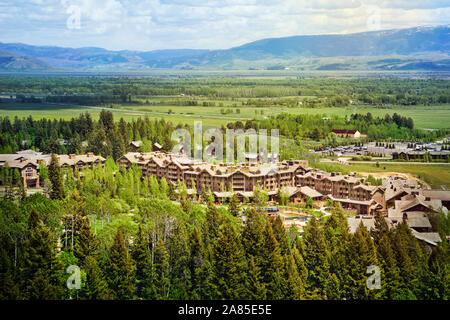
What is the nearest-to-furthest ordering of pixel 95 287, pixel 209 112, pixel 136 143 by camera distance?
pixel 95 287, pixel 136 143, pixel 209 112

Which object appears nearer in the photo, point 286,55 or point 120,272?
point 120,272

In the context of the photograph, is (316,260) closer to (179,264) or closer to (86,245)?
(179,264)

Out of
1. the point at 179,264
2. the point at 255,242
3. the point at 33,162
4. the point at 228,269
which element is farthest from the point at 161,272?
the point at 33,162

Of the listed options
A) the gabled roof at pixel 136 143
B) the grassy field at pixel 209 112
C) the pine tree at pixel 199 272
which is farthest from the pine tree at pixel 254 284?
the grassy field at pixel 209 112

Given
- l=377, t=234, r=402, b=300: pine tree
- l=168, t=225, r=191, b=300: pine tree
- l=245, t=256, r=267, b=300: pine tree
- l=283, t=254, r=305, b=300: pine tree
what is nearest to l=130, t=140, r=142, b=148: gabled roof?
l=168, t=225, r=191, b=300: pine tree

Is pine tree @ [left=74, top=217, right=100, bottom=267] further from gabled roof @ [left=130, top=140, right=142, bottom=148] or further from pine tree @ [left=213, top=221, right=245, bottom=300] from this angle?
gabled roof @ [left=130, top=140, right=142, bottom=148]
